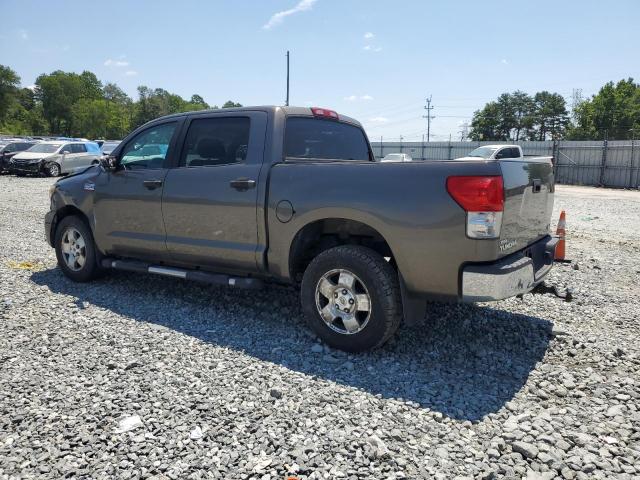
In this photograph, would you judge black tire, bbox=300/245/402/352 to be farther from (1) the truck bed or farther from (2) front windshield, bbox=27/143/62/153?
(2) front windshield, bbox=27/143/62/153

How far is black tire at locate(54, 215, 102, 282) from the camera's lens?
18.6 feet

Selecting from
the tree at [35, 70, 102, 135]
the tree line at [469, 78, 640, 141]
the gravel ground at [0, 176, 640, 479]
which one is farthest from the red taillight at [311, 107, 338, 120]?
the tree at [35, 70, 102, 135]

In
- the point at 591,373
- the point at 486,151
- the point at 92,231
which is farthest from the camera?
the point at 486,151

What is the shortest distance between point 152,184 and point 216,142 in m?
0.83

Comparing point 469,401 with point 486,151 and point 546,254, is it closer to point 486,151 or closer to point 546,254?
point 546,254

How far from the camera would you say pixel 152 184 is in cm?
499

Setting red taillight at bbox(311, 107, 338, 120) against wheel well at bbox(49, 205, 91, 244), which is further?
wheel well at bbox(49, 205, 91, 244)

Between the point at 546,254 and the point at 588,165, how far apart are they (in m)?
27.3

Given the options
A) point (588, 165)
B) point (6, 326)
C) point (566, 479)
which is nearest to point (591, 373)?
point (566, 479)

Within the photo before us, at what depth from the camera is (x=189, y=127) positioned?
16.3 ft

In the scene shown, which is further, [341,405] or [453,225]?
[453,225]

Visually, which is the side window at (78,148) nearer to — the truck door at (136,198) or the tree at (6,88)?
the truck door at (136,198)

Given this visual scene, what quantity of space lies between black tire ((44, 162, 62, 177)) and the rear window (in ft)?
71.2

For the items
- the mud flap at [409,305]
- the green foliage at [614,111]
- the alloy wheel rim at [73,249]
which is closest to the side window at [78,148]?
the alloy wheel rim at [73,249]
